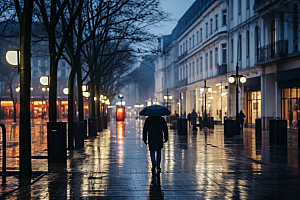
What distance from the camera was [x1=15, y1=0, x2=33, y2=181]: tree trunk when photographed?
36.7 ft

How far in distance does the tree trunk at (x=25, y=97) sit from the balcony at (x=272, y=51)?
2436 cm

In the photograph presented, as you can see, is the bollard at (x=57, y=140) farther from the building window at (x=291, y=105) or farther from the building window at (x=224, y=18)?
the building window at (x=224, y=18)

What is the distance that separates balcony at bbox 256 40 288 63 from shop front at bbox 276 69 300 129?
131cm

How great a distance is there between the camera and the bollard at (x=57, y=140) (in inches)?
551

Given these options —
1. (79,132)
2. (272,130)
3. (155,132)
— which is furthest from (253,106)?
(155,132)

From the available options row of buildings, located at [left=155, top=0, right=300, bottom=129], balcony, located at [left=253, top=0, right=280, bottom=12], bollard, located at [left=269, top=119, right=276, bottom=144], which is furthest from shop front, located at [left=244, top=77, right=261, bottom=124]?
bollard, located at [left=269, top=119, right=276, bottom=144]

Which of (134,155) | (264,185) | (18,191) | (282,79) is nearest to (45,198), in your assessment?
(18,191)

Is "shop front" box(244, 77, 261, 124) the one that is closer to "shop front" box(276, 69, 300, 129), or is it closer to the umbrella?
"shop front" box(276, 69, 300, 129)

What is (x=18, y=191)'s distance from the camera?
9.27 meters

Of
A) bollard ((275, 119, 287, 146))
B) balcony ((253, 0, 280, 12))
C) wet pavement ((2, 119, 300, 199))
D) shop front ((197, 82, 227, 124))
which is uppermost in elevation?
balcony ((253, 0, 280, 12))

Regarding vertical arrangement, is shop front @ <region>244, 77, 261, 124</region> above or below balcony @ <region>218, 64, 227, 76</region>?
below

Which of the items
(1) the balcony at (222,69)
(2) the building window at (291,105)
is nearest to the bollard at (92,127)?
(2) the building window at (291,105)

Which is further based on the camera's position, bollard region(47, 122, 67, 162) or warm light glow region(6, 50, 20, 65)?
bollard region(47, 122, 67, 162)

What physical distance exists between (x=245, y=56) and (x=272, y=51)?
7.89 m
